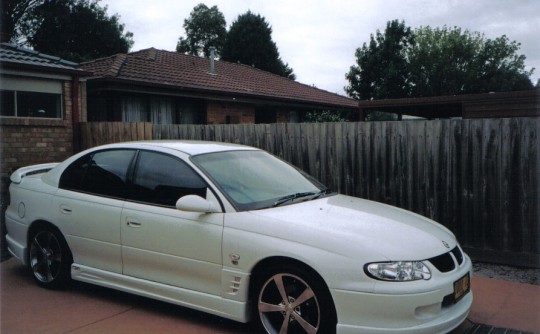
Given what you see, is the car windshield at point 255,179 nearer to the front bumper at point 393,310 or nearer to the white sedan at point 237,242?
the white sedan at point 237,242

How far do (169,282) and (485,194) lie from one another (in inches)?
157

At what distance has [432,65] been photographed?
5122 centimetres

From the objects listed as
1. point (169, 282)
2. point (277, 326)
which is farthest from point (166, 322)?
point (277, 326)

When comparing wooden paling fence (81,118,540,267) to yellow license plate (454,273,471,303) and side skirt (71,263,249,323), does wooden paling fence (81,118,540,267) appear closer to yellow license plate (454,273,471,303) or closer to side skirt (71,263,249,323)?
yellow license plate (454,273,471,303)

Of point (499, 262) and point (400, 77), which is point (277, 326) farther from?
point (400, 77)

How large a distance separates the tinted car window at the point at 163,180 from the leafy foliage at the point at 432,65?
3966cm

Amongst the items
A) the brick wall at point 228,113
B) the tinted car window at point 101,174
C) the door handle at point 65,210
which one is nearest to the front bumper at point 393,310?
the tinted car window at point 101,174

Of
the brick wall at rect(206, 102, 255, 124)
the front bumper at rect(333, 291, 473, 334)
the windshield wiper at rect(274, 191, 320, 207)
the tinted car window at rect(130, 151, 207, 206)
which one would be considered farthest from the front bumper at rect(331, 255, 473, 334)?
the brick wall at rect(206, 102, 255, 124)

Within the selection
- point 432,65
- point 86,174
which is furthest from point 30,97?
point 432,65

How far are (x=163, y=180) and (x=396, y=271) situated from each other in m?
2.16

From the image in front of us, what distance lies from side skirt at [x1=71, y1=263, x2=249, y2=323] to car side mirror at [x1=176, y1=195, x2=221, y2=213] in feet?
2.22

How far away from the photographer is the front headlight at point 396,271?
10.7 ft

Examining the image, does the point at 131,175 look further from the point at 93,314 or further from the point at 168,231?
the point at 93,314

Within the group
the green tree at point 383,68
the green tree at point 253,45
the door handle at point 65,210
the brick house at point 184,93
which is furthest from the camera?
the green tree at point 253,45
